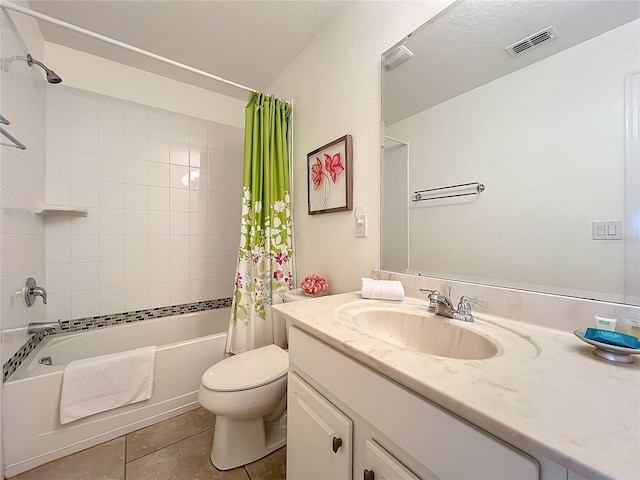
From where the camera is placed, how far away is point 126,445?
4.42ft

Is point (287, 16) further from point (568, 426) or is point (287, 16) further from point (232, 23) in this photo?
point (568, 426)

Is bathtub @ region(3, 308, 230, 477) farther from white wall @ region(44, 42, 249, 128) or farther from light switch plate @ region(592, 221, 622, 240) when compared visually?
light switch plate @ region(592, 221, 622, 240)

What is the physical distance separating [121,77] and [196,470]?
2577 millimetres

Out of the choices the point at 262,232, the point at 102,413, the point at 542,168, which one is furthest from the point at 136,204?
the point at 542,168

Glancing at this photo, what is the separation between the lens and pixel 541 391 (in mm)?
433

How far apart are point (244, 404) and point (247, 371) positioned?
0.48ft

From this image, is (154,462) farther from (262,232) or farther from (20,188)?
(20,188)

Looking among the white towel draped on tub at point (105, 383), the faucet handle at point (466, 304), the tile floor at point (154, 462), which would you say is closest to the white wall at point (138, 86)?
the white towel draped on tub at point (105, 383)

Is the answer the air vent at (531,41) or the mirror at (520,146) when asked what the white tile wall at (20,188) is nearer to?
the mirror at (520,146)

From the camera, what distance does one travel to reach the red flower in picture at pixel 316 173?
160 centimetres

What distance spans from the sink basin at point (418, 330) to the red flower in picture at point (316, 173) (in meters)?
0.88

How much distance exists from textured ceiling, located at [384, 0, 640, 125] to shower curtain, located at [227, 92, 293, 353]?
0.85 metres

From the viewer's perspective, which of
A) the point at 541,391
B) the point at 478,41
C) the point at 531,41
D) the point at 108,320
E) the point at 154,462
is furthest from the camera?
the point at 108,320

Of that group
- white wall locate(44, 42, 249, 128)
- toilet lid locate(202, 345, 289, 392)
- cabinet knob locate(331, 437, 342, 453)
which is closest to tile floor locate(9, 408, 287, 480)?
toilet lid locate(202, 345, 289, 392)
